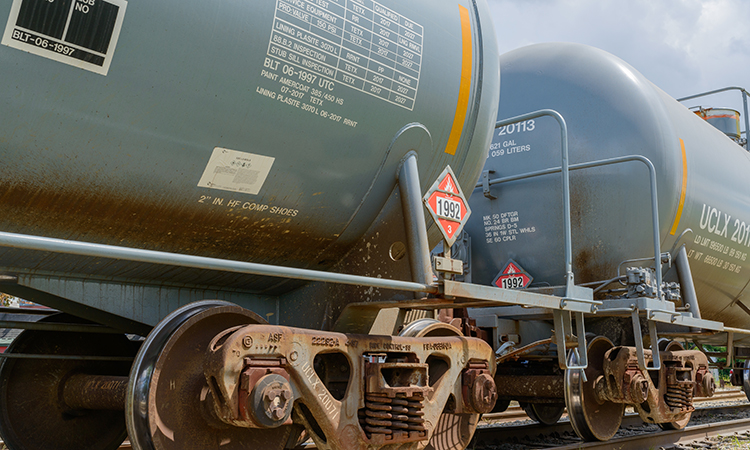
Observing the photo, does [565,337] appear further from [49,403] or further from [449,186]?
[49,403]

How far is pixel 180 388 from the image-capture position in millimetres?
2570

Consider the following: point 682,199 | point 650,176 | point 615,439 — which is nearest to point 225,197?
point 650,176

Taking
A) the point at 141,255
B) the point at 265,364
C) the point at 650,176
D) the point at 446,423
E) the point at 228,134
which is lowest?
the point at 446,423

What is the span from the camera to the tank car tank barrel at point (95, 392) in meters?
2.96

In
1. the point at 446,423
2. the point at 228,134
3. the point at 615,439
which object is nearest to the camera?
the point at 228,134

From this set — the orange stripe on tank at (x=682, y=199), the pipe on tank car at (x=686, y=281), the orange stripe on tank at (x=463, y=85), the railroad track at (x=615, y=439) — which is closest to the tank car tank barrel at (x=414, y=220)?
the orange stripe on tank at (x=463, y=85)

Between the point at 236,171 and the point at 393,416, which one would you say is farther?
the point at 393,416

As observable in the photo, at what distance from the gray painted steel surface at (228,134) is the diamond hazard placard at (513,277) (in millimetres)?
2210

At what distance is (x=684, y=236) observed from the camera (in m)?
5.89

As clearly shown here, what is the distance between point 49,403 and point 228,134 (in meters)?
1.89

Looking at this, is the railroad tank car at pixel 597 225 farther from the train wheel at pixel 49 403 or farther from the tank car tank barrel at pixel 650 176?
the train wheel at pixel 49 403

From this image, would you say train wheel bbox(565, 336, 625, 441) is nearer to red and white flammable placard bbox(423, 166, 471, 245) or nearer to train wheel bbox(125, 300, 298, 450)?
red and white flammable placard bbox(423, 166, 471, 245)

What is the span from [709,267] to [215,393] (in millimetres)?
5818

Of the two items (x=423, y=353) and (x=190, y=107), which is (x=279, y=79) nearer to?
(x=190, y=107)
